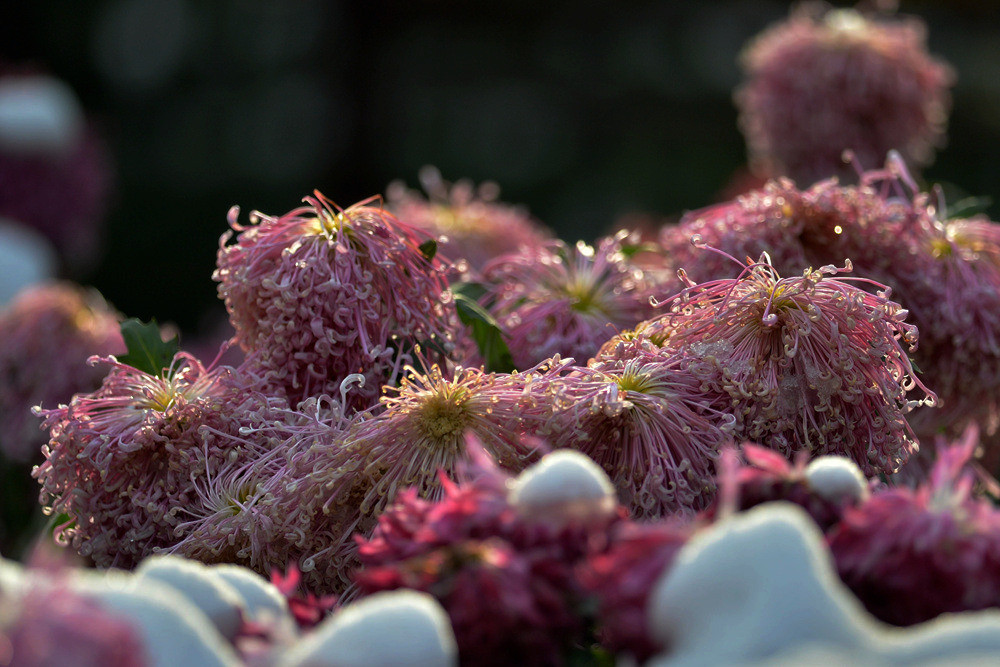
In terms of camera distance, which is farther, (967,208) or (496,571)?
(967,208)

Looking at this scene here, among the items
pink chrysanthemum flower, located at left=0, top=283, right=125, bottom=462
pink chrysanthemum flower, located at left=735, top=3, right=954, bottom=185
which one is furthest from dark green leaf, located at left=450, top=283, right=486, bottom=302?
pink chrysanthemum flower, located at left=735, top=3, right=954, bottom=185

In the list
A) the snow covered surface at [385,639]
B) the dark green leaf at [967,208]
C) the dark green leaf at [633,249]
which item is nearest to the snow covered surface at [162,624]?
the snow covered surface at [385,639]

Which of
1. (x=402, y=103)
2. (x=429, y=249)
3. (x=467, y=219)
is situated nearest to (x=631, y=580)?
(x=429, y=249)

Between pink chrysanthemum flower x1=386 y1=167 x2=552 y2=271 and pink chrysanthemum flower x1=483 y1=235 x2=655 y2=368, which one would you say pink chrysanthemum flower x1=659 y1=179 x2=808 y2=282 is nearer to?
pink chrysanthemum flower x1=483 y1=235 x2=655 y2=368

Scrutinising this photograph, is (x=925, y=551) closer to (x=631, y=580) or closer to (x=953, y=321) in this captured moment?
(x=631, y=580)

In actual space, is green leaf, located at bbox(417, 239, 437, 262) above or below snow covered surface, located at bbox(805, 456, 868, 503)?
above

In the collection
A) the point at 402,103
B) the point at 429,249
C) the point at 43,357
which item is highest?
the point at 402,103

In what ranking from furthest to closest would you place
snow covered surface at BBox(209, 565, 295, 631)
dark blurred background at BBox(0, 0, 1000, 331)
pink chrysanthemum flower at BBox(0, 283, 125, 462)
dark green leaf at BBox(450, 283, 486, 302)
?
1. dark blurred background at BBox(0, 0, 1000, 331)
2. pink chrysanthemum flower at BBox(0, 283, 125, 462)
3. dark green leaf at BBox(450, 283, 486, 302)
4. snow covered surface at BBox(209, 565, 295, 631)
